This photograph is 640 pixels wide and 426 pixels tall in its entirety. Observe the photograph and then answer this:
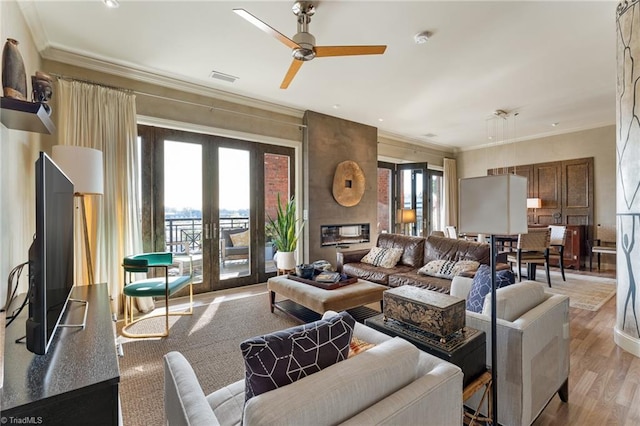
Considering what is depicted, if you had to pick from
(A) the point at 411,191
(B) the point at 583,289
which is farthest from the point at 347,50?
(A) the point at 411,191

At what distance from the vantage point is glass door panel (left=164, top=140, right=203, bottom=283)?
398cm

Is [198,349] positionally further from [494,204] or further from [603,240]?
[603,240]

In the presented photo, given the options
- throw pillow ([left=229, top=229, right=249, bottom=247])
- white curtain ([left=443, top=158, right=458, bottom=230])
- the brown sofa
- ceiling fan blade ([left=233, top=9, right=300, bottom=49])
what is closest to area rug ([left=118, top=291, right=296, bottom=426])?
throw pillow ([left=229, top=229, right=249, bottom=247])

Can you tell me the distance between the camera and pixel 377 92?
429 centimetres

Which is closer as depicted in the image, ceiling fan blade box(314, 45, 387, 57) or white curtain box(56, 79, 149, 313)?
ceiling fan blade box(314, 45, 387, 57)

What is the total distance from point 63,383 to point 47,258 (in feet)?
1.67

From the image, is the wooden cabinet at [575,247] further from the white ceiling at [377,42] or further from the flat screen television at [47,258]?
the flat screen television at [47,258]

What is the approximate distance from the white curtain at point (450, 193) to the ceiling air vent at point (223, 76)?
6.07 meters

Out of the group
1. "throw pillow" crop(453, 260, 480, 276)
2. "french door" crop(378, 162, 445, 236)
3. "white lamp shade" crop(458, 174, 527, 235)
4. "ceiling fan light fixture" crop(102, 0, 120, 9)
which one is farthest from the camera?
"french door" crop(378, 162, 445, 236)

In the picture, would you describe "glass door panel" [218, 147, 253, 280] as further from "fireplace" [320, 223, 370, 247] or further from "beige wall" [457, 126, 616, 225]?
"beige wall" [457, 126, 616, 225]

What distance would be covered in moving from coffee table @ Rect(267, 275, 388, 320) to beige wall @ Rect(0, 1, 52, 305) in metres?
2.13

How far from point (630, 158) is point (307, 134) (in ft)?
13.0

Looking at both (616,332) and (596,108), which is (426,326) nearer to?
(616,332)

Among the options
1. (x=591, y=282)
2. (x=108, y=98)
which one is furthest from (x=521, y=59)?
(x=108, y=98)
